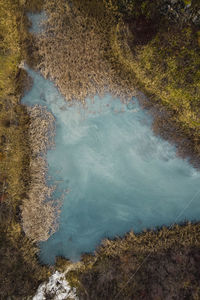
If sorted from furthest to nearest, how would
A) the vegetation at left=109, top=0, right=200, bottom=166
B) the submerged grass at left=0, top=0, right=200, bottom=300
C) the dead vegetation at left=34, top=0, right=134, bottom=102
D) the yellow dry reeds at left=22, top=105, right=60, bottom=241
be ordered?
the yellow dry reeds at left=22, top=105, right=60, bottom=241 → the dead vegetation at left=34, top=0, right=134, bottom=102 → the submerged grass at left=0, top=0, right=200, bottom=300 → the vegetation at left=109, top=0, right=200, bottom=166

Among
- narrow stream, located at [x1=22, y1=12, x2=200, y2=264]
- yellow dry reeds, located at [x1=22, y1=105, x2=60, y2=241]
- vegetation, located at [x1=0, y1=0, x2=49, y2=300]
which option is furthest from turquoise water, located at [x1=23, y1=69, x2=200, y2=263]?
vegetation, located at [x1=0, y1=0, x2=49, y2=300]

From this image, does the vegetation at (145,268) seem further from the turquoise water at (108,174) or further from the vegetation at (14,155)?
the vegetation at (14,155)

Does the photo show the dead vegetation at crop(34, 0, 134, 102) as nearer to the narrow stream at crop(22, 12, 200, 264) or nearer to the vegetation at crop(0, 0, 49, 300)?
the narrow stream at crop(22, 12, 200, 264)

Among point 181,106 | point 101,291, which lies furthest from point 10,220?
point 181,106

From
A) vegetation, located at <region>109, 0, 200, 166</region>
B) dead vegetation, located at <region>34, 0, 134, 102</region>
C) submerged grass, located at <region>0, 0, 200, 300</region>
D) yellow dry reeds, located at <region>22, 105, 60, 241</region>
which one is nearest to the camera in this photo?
vegetation, located at <region>109, 0, 200, 166</region>

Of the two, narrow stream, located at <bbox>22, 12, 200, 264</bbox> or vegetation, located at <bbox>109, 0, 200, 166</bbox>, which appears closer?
vegetation, located at <bbox>109, 0, 200, 166</bbox>

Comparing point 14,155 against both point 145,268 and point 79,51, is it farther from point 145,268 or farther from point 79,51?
point 145,268

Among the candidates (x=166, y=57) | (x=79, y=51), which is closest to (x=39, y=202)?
(x=79, y=51)

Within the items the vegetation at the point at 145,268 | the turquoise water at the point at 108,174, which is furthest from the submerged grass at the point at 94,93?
the turquoise water at the point at 108,174

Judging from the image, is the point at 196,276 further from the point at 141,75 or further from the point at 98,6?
the point at 98,6
